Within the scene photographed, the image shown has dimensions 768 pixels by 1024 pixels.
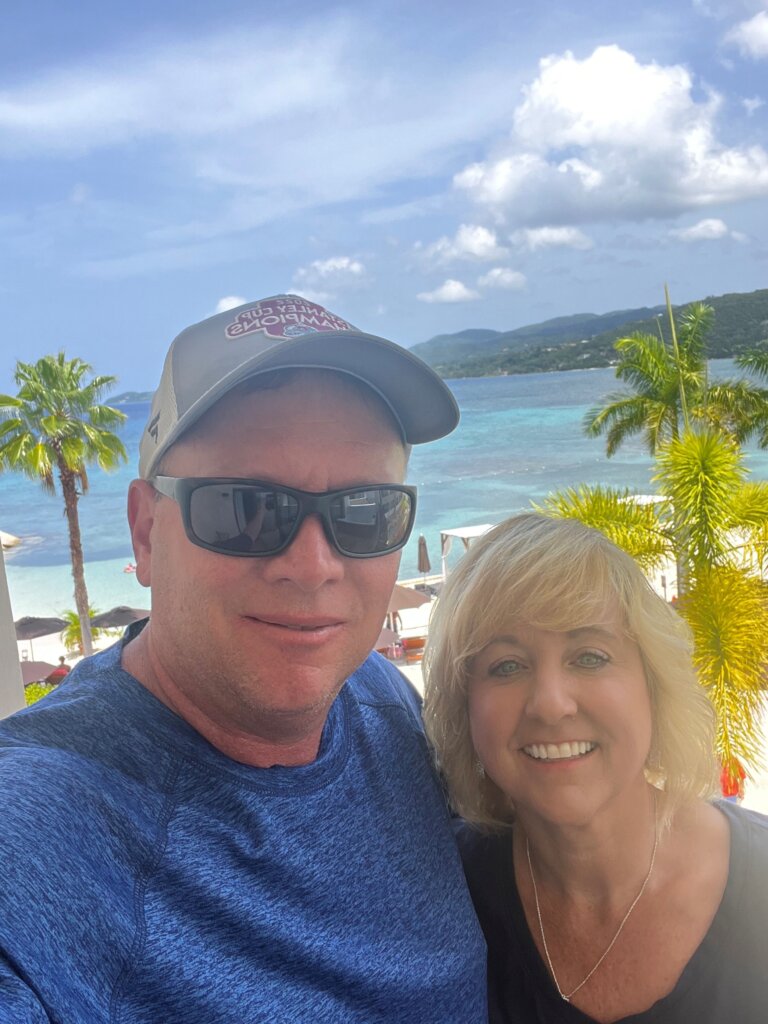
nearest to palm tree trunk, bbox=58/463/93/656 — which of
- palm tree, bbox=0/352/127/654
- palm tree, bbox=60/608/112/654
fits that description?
palm tree, bbox=0/352/127/654

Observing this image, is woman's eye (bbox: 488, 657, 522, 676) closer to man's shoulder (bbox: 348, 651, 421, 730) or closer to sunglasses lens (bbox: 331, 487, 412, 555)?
man's shoulder (bbox: 348, 651, 421, 730)

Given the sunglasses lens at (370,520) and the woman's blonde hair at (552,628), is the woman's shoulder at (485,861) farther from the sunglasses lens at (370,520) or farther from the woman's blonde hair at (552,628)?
the sunglasses lens at (370,520)

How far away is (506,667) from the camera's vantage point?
1.58m

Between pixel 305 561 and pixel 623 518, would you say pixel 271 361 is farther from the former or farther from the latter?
pixel 623 518

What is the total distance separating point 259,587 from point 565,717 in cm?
71

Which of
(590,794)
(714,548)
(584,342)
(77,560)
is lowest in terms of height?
(77,560)

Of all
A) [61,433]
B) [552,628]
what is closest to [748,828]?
[552,628]

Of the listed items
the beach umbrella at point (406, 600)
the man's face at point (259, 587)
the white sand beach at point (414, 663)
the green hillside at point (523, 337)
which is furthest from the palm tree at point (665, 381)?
the green hillside at point (523, 337)

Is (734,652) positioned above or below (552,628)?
below

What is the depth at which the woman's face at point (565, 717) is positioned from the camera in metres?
1.50

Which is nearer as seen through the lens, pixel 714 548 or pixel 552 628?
pixel 552 628

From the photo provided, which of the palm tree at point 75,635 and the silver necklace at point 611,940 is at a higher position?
the silver necklace at point 611,940

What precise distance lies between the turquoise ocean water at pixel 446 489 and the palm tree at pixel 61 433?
12.9m

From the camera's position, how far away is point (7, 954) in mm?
747
